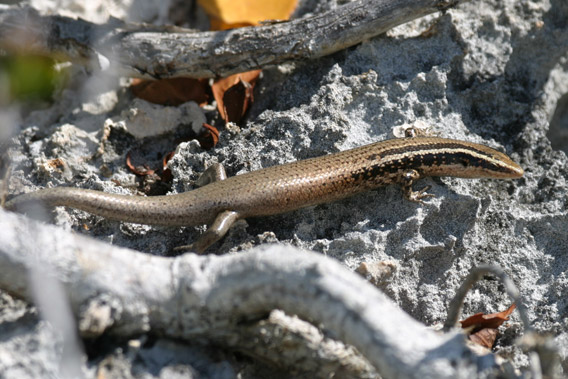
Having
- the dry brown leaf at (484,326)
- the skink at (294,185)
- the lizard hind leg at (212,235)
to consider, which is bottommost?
the dry brown leaf at (484,326)

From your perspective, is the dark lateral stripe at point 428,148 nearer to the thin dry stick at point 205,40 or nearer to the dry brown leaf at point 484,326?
the thin dry stick at point 205,40

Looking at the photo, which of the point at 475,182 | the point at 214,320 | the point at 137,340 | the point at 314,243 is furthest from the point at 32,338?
the point at 475,182

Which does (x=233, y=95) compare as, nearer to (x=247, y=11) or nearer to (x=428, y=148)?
(x=247, y=11)

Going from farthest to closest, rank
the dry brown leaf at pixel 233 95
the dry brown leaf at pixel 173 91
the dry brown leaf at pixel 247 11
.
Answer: the dry brown leaf at pixel 247 11 → the dry brown leaf at pixel 173 91 → the dry brown leaf at pixel 233 95

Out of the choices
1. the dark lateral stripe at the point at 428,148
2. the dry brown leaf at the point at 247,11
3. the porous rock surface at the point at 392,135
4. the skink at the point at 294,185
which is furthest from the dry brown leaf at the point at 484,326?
the dry brown leaf at the point at 247,11

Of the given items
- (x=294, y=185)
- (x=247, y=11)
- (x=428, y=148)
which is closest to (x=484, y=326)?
(x=428, y=148)

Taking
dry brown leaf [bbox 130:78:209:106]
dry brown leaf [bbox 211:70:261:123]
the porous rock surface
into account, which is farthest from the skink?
dry brown leaf [bbox 130:78:209:106]

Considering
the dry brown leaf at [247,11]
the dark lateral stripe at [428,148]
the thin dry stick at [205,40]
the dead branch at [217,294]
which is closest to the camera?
the dead branch at [217,294]

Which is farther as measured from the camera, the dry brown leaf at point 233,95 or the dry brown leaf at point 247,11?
the dry brown leaf at point 247,11

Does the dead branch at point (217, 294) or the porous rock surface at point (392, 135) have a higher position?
the porous rock surface at point (392, 135)
